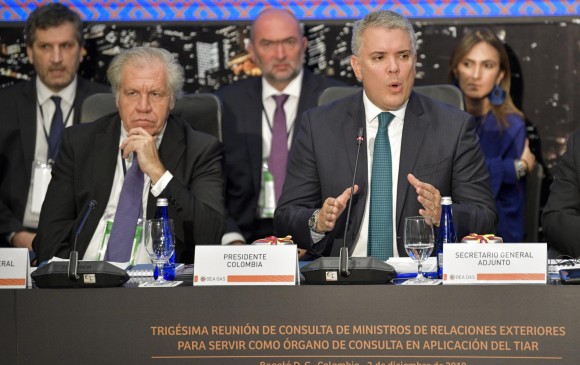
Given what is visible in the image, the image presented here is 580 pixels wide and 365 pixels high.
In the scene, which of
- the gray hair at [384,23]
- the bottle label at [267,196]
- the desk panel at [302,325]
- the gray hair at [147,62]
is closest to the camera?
the desk panel at [302,325]

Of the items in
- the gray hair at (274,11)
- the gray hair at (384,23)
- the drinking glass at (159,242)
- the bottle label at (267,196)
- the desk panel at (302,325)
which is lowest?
the desk panel at (302,325)

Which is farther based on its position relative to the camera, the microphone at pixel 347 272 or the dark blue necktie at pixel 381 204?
the dark blue necktie at pixel 381 204

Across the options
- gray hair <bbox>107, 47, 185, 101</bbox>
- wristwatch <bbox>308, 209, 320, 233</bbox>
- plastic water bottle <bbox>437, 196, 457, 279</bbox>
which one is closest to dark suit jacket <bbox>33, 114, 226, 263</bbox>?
gray hair <bbox>107, 47, 185, 101</bbox>

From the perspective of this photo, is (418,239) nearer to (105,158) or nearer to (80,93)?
(105,158)

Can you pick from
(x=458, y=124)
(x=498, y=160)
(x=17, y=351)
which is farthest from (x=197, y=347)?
(x=498, y=160)

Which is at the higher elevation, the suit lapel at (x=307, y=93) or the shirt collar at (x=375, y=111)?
the suit lapel at (x=307, y=93)

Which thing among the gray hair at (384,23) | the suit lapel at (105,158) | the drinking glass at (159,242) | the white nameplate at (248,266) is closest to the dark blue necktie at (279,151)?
the suit lapel at (105,158)

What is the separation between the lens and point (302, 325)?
2668 mm

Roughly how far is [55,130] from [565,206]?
9.23 feet

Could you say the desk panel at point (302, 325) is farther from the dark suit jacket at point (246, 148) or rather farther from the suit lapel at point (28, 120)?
the suit lapel at point (28, 120)

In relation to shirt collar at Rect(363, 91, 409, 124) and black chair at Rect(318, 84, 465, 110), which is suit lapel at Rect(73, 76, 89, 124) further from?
shirt collar at Rect(363, 91, 409, 124)

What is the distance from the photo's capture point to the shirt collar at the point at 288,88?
544 centimetres

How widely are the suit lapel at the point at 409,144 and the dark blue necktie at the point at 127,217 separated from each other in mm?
1041

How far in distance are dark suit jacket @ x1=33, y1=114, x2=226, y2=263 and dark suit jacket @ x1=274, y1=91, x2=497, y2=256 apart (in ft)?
1.09
